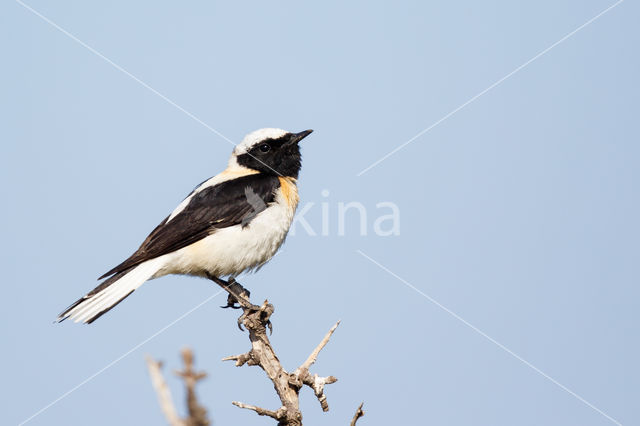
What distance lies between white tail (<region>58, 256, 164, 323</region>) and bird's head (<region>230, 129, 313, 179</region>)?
1.70 m

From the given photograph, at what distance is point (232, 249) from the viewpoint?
6.46m

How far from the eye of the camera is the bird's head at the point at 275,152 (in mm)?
7453

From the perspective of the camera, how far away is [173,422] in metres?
1.55

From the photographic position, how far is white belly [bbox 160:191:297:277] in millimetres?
6465

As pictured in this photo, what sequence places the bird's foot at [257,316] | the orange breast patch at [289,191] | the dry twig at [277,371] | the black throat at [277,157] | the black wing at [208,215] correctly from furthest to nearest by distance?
the black throat at [277,157] < the orange breast patch at [289,191] < the black wing at [208,215] < the bird's foot at [257,316] < the dry twig at [277,371]

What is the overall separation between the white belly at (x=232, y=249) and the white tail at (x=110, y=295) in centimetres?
23

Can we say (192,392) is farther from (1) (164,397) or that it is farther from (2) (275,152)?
(2) (275,152)

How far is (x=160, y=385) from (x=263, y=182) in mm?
5425

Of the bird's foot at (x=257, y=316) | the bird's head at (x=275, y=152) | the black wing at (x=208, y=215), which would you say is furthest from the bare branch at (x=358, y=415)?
the bird's head at (x=275, y=152)

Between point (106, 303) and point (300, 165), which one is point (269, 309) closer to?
point (106, 303)

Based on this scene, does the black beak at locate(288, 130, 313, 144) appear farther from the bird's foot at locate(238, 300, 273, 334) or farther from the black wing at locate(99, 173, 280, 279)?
the bird's foot at locate(238, 300, 273, 334)

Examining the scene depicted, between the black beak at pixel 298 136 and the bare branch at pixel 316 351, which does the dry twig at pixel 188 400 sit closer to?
the bare branch at pixel 316 351

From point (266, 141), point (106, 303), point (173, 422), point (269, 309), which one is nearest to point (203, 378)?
point (173, 422)

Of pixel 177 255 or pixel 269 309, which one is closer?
pixel 269 309
